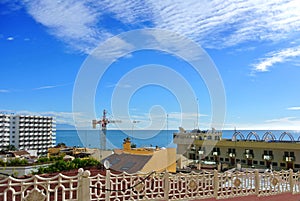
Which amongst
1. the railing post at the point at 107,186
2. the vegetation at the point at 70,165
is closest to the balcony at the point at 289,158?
the vegetation at the point at 70,165

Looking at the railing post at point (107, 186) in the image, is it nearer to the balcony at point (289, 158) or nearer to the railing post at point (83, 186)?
the railing post at point (83, 186)

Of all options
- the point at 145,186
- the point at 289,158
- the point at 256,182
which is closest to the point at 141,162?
the point at 256,182

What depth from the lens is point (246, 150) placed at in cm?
2684

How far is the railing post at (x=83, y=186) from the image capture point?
12.9ft

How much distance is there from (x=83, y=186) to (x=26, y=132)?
6342cm

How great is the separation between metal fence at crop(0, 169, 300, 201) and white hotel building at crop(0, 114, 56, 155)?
58.3 metres

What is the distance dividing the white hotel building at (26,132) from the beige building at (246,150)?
39.0 m

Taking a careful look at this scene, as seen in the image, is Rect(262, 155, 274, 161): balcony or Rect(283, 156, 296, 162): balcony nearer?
Rect(283, 156, 296, 162): balcony

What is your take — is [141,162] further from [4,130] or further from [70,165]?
[4,130]

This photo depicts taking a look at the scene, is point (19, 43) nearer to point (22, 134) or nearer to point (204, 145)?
point (204, 145)

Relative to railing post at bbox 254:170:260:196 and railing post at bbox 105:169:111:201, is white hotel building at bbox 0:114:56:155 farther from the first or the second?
railing post at bbox 105:169:111:201

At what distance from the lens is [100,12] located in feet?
27.7

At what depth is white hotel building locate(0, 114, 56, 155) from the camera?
5891 cm

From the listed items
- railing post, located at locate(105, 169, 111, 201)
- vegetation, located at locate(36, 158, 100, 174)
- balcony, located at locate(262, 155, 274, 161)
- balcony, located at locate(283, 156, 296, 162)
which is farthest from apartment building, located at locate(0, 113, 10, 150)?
railing post, located at locate(105, 169, 111, 201)
